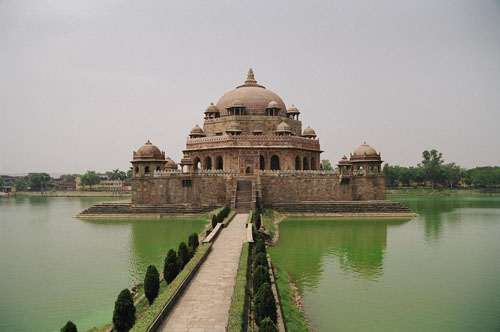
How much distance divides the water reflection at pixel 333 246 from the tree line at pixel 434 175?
147ft

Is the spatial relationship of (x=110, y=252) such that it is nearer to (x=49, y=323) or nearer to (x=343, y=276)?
(x=49, y=323)

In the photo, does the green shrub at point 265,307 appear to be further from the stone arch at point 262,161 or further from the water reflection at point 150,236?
the stone arch at point 262,161

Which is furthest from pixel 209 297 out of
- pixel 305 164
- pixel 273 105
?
pixel 273 105

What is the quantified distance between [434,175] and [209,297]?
66.3 metres

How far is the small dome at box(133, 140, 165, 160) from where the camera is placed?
3178 cm

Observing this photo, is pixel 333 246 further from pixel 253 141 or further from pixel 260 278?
pixel 253 141

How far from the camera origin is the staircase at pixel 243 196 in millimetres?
27147

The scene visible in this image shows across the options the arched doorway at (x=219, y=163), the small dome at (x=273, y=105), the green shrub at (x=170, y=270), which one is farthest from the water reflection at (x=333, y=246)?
the small dome at (x=273, y=105)

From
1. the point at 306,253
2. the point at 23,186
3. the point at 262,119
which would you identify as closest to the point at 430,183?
the point at 262,119

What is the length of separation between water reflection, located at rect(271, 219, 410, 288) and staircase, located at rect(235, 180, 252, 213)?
2985 millimetres

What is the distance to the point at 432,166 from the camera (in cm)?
6819

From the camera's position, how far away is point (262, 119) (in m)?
36.8

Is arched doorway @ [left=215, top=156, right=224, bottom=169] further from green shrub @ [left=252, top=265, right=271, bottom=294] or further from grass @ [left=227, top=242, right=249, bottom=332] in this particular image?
green shrub @ [left=252, top=265, right=271, bottom=294]

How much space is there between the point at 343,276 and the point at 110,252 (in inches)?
405
